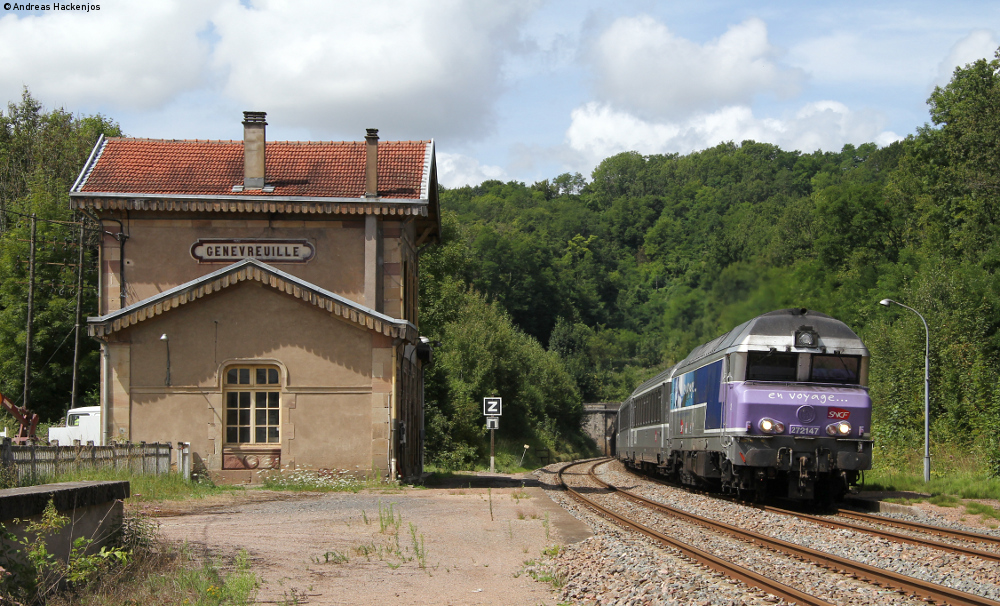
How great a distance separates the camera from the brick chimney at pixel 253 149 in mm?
24016

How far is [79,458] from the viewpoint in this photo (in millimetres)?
16016

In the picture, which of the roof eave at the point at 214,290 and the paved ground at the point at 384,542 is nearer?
the paved ground at the point at 384,542

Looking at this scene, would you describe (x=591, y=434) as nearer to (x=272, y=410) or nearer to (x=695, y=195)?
(x=695, y=195)

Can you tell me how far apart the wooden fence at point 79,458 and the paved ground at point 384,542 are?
1.86m

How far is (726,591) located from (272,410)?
15245 millimetres

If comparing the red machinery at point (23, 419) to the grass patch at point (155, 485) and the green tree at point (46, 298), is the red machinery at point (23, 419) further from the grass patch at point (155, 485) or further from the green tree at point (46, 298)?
the grass patch at point (155, 485)

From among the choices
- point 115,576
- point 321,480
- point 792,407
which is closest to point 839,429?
point 792,407

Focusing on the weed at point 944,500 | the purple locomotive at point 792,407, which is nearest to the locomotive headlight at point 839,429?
the purple locomotive at point 792,407

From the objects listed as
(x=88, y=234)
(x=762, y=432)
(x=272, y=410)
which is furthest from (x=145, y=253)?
(x=88, y=234)

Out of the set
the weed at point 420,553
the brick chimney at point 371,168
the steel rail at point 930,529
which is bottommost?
the steel rail at point 930,529

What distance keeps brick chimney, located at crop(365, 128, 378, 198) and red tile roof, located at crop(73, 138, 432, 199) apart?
30cm

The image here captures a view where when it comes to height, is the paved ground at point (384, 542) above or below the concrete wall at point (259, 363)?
below

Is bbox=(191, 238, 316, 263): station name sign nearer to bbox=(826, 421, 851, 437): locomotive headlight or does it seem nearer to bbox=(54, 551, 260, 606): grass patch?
bbox=(826, 421, 851, 437): locomotive headlight

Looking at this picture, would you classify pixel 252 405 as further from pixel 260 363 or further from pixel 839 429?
pixel 839 429
